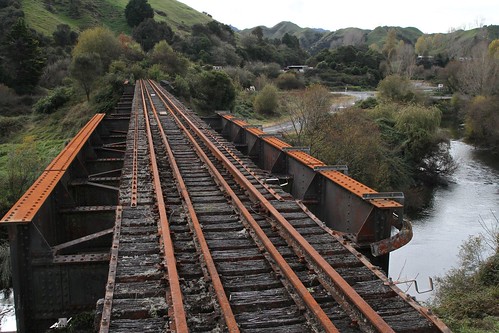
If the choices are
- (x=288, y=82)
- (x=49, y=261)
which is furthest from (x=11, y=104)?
(x=49, y=261)

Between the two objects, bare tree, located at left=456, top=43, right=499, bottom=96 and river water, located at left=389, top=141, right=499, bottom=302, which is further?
bare tree, located at left=456, top=43, right=499, bottom=96

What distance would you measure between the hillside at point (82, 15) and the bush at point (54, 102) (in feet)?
97.5

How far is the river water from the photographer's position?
57.5 ft

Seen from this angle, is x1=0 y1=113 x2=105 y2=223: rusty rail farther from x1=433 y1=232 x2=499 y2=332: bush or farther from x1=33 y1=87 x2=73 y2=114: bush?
x1=33 y1=87 x2=73 y2=114: bush

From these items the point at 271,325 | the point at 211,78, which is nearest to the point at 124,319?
the point at 271,325

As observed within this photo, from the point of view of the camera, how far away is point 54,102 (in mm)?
38062

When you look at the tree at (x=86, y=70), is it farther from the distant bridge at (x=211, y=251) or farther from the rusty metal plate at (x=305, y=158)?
the rusty metal plate at (x=305, y=158)

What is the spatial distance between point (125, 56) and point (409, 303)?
144ft

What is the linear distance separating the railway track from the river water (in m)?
7.08

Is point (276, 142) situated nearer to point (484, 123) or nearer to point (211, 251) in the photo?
point (211, 251)

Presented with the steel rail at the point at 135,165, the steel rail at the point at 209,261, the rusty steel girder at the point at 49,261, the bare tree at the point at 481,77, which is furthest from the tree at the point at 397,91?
the rusty steel girder at the point at 49,261

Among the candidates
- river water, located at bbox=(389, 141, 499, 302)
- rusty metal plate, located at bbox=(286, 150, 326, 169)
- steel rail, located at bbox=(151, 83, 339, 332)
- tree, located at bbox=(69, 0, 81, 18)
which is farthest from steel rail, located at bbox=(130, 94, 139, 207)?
tree, located at bbox=(69, 0, 81, 18)

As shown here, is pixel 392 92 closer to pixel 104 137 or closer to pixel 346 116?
pixel 346 116

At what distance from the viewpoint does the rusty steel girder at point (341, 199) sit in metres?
5.89
